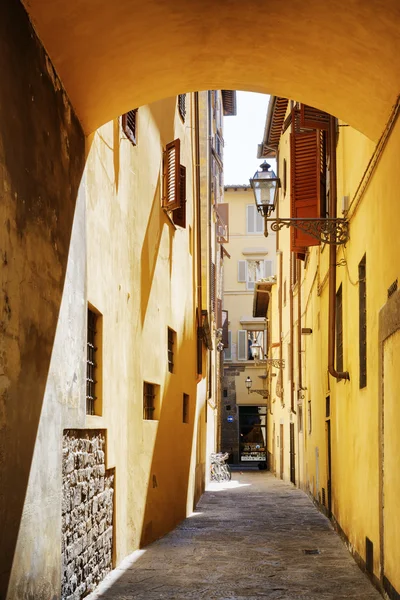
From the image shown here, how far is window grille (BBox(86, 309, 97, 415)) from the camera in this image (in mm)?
8438

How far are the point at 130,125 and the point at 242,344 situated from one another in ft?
106

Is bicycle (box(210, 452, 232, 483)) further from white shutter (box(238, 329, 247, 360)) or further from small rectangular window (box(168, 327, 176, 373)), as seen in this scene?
white shutter (box(238, 329, 247, 360))

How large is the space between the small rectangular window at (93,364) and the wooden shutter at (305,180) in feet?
19.5

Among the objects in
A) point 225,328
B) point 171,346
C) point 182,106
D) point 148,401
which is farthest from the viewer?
point 225,328

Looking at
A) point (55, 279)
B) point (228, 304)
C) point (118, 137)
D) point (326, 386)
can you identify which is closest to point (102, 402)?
point (55, 279)

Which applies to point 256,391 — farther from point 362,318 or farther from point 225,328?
point 362,318

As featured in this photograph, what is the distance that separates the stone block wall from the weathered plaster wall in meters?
0.36

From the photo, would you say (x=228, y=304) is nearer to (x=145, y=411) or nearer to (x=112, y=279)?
(x=145, y=411)

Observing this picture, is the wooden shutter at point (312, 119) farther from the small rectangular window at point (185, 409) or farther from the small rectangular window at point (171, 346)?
the small rectangular window at point (185, 409)

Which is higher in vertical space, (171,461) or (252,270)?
(252,270)

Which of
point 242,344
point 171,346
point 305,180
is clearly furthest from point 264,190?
point 242,344

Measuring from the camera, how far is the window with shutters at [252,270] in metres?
44.9

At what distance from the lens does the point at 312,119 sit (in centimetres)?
1248

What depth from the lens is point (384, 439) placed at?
7.46m
